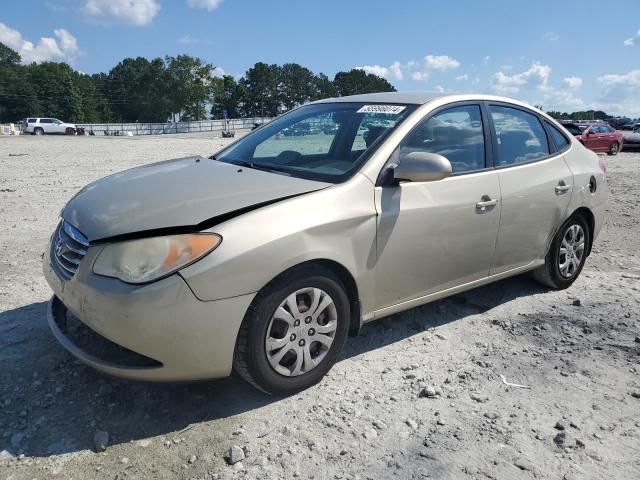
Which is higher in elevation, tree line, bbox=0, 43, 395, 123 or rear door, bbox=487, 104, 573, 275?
tree line, bbox=0, 43, 395, 123

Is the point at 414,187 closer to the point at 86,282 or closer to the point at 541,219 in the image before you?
the point at 541,219

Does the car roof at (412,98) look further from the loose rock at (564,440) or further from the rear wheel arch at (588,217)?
the loose rock at (564,440)

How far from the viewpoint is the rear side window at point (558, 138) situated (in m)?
4.72

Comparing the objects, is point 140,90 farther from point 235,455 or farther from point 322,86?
point 235,455

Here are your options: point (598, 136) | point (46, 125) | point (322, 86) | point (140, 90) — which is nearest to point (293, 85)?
point (322, 86)

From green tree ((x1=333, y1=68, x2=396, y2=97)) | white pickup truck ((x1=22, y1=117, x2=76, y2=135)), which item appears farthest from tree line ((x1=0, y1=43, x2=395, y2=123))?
white pickup truck ((x1=22, y1=117, x2=76, y2=135))

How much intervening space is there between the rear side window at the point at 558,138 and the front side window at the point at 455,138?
106 cm

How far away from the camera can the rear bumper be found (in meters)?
2.52

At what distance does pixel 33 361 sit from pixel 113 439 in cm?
103

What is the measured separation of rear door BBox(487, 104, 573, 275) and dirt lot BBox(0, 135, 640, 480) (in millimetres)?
574

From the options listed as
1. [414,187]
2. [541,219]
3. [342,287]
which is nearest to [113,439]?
[342,287]

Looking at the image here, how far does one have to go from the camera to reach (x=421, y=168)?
3.19 meters

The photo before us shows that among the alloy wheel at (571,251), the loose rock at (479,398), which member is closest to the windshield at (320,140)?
the loose rock at (479,398)

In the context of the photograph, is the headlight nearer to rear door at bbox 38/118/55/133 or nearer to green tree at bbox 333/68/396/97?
rear door at bbox 38/118/55/133
